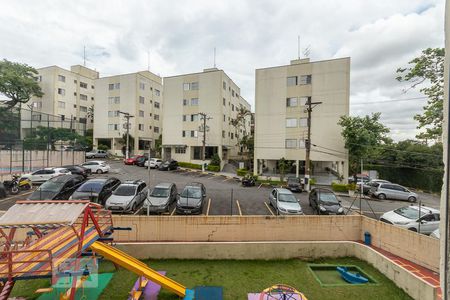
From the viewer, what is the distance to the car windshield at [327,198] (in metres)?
14.5

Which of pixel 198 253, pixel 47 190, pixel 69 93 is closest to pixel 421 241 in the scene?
pixel 198 253

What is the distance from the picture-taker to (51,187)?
14.4m

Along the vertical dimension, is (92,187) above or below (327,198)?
above

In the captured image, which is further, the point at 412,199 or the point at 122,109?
the point at 122,109

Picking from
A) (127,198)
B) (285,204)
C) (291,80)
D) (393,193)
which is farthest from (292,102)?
(127,198)

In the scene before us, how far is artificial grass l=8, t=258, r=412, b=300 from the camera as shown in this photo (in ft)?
25.7

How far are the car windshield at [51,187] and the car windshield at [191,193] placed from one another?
773cm

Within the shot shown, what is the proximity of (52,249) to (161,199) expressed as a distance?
8034mm

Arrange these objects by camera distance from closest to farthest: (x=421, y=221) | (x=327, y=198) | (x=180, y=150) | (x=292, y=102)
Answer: (x=421, y=221) → (x=327, y=198) → (x=292, y=102) → (x=180, y=150)

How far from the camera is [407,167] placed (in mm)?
30828

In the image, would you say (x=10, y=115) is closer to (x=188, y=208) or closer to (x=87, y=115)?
(x=188, y=208)

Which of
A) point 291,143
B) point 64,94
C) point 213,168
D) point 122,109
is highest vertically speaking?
point 64,94

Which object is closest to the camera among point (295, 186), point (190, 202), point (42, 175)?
point (190, 202)

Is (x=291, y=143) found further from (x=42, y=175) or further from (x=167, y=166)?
(x=42, y=175)
